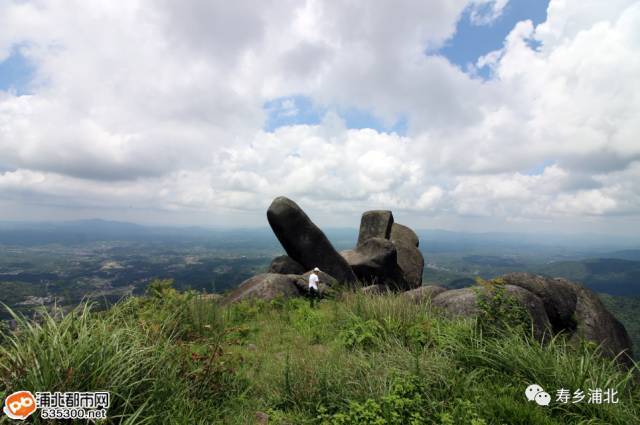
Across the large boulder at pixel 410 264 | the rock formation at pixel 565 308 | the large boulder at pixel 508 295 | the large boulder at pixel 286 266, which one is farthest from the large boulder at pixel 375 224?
the large boulder at pixel 508 295

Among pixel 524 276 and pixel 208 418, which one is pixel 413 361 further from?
pixel 524 276

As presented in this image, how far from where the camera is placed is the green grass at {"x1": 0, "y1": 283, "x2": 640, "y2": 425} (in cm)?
412

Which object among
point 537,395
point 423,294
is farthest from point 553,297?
point 537,395

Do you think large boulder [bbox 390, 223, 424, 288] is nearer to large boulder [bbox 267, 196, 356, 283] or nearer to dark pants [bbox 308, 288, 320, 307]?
large boulder [bbox 267, 196, 356, 283]

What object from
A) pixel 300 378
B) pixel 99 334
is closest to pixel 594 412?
pixel 300 378

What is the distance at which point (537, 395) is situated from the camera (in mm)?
5008

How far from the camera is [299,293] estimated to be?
48.8 feet

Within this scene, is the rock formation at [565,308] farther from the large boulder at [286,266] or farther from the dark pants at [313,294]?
the large boulder at [286,266]

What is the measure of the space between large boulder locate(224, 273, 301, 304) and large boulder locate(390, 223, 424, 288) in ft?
43.4

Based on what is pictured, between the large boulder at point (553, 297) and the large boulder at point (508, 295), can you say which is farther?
the large boulder at point (553, 297)

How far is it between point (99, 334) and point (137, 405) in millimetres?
1261

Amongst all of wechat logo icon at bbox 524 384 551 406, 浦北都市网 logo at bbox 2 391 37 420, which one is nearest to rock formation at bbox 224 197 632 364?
wechat logo icon at bbox 524 384 551 406

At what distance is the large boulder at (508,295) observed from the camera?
A: 8.13 m

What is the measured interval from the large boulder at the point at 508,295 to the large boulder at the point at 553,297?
5.19ft
